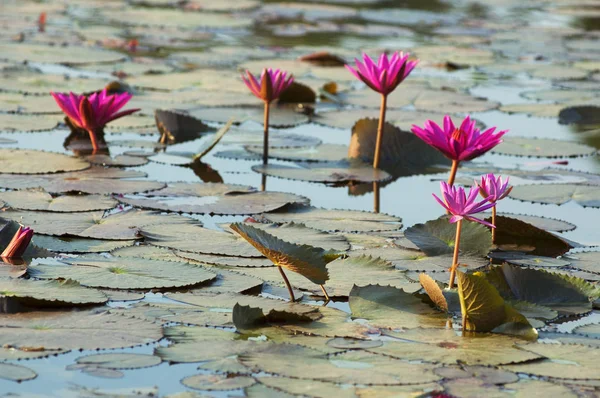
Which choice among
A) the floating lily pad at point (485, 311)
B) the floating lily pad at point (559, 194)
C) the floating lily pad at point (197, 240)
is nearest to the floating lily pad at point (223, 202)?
the floating lily pad at point (197, 240)

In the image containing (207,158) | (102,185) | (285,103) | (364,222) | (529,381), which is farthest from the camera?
(285,103)

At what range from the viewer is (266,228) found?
2779mm

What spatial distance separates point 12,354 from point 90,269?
20.6 inches

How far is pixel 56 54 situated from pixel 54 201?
10.5 ft

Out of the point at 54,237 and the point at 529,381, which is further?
the point at 54,237

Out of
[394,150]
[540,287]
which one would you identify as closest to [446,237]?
[540,287]

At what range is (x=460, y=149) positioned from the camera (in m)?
2.71

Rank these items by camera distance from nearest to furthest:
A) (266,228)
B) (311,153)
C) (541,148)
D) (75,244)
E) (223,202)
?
(75,244) → (266,228) → (223,202) → (311,153) → (541,148)

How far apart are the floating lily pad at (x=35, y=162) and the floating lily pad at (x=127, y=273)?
962 millimetres

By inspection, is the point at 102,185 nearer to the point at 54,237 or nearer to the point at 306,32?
the point at 54,237

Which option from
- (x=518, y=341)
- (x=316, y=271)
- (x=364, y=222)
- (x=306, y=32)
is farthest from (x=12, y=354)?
(x=306, y=32)

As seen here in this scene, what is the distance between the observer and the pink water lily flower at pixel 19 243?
7.88 ft

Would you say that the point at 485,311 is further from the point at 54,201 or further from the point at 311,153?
the point at 311,153

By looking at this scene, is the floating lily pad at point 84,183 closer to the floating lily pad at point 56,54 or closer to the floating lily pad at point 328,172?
the floating lily pad at point 328,172
